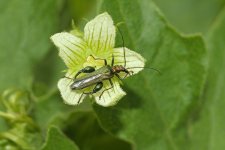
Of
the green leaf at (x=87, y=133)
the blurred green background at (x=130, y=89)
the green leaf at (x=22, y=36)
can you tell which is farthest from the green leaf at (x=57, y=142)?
the green leaf at (x=22, y=36)

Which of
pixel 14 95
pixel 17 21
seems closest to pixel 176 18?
pixel 17 21

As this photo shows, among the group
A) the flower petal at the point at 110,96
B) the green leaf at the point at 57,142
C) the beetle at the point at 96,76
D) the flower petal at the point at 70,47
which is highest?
the flower petal at the point at 70,47

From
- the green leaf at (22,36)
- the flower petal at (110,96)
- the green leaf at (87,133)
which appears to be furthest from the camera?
the green leaf at (22,36)

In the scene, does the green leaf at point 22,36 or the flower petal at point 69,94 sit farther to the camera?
the green leaf at point 22,36

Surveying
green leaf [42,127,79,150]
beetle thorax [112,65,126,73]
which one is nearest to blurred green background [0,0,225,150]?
green leaf [42,127,79,150]

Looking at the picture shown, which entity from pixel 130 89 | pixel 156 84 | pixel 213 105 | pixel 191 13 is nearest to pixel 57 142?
pixel 130 89

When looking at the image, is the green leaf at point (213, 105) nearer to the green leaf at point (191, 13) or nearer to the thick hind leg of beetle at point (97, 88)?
the thick hind leg of beetle at point (97, 88)

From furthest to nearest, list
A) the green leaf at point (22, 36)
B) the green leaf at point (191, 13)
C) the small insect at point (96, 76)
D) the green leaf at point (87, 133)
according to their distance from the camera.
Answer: the green leaf at point (191, 13) → the green leaf at point (22, 36) → the green leaf at point (87, 133) → the small insect at point (96, 76)

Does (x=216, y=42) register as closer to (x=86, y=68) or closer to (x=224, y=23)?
(x=224, y=23)
